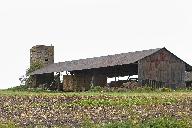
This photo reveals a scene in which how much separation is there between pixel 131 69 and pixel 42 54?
19.6 meters

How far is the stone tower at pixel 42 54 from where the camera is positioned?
69875mm

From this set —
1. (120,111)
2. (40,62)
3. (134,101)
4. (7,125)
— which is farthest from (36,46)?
(7,125)

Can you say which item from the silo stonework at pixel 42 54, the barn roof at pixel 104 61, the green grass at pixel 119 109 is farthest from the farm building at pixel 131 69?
the green grass at pixel 119 109

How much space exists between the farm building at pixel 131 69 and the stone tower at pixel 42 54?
1030 centimetres

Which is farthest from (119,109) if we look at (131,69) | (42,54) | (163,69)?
(42,54)

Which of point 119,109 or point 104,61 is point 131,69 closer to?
point 104,61

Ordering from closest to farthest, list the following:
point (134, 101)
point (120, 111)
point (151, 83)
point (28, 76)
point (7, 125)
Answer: point (7, 125), point (120, 111), point (134, 101), point (151, 83), point (28, 76)

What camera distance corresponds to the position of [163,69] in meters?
50.1

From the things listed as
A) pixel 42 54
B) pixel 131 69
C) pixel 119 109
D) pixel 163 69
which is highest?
pixel 42 54

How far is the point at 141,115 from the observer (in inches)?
809

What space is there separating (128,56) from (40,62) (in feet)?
69.8

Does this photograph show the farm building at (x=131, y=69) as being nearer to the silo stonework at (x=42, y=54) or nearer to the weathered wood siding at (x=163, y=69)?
the weathered wood siding at (x=163, y=69)

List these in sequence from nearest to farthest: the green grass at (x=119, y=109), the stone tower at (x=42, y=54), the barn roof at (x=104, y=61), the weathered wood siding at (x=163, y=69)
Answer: the green grass at (x=119, y=109), the weathered wood siding at (x=163, y=69), the barn roof at (x=104, y=61), the stone tower at (x=42, y=54)

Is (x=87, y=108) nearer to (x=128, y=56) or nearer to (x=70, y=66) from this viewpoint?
(x=128, y=56)
